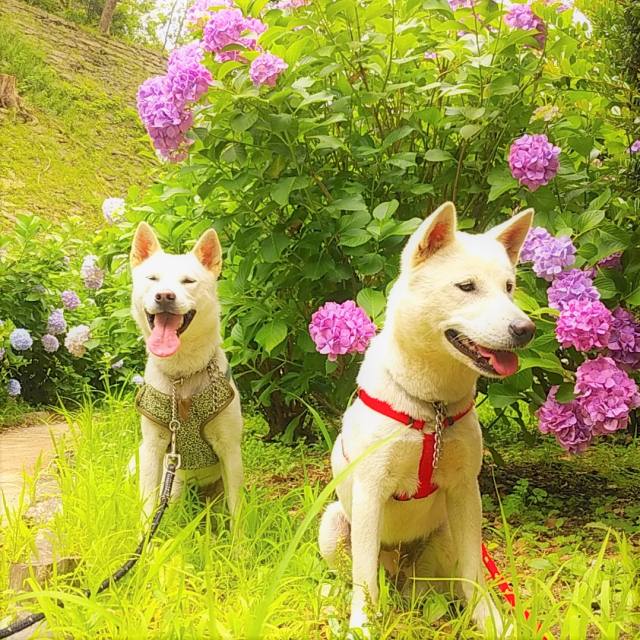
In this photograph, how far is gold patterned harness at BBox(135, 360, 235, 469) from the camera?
2.37 m

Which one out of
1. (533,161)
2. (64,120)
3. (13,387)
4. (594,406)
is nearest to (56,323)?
(13,387)

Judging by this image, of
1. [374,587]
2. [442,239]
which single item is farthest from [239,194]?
[374,587]

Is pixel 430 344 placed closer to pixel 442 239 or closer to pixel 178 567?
pixel 442 239

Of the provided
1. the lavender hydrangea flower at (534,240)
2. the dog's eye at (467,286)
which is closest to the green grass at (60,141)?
the lavender hydrangea flower at (534,240)

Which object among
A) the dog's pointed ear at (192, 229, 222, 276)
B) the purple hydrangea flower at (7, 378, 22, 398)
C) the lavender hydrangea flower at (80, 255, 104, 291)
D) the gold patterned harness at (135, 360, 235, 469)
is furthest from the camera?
the purple hydrangea flower at (7, 378, 22, 398)

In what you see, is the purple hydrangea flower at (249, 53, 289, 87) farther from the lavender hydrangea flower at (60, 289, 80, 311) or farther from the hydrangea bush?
the lavender hydrangea flower at (60, 289, 80, 311)

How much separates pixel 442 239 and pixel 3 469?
2.68 m

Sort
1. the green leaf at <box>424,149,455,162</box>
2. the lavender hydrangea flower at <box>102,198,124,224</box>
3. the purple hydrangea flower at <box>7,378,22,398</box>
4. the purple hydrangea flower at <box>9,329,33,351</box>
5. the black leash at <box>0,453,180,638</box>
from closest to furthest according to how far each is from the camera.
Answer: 1. the black leash at <box>0,453,180,638</box>
2. the green leaf at <box>424,149,455,162</box>
3. the lavender hydrangea flower at <box>102,198,124,224</box>
4. the purple hydrangea flower at <box>9,329,33,351</box>
5. the purple hydrangea flower at <box>7,378,22,398</box>

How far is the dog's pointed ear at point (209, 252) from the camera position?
2482mm

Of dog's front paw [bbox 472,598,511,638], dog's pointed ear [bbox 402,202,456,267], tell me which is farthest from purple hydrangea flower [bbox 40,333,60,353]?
dog's front paw [bbox 472,598,511,638]

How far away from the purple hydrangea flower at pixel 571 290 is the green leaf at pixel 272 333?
40.6 inches

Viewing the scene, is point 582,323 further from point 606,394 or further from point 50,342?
point 50,342

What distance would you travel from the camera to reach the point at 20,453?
3.91m

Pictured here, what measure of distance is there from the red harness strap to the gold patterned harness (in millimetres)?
733
